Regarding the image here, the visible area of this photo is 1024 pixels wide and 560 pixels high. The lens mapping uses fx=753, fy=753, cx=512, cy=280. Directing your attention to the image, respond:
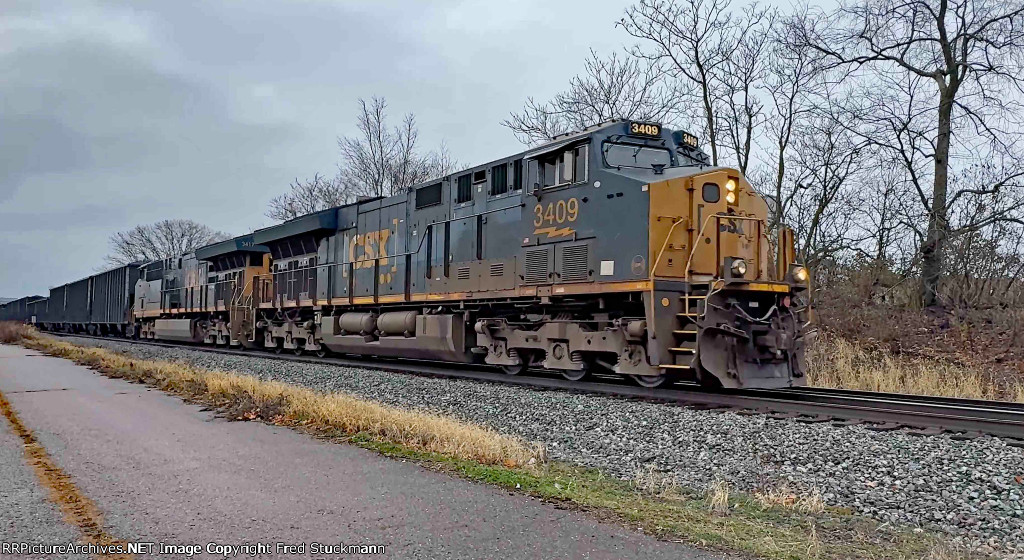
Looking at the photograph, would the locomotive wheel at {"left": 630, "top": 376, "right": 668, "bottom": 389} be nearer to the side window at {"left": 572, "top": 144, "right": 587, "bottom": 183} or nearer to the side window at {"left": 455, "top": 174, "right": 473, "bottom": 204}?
the side window at {"left": 572, "top": 144, "right": 587, "bottom": 183}

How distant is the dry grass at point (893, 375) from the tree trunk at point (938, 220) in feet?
8.23

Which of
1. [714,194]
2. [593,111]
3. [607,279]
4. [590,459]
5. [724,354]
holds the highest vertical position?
[593,111]

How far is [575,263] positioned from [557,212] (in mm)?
926

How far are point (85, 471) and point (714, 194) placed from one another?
8.26 metres

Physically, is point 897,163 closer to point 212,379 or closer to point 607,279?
point 607,279

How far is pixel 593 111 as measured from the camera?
78.6 feet

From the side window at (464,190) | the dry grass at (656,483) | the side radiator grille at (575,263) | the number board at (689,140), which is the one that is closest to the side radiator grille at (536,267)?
the side radiator grille at (575,263)

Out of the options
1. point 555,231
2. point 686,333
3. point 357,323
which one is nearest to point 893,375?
point 686,333

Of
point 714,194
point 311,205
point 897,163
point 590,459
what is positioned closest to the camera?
point 590,459

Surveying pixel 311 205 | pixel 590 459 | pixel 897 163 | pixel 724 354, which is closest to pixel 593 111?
pixel 897 163

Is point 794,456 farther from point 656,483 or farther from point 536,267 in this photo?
point 536,267

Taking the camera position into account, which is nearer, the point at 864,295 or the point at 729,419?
the point at 729,419

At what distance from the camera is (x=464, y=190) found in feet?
46.6

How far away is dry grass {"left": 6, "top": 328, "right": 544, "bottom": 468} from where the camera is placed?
235 inches
